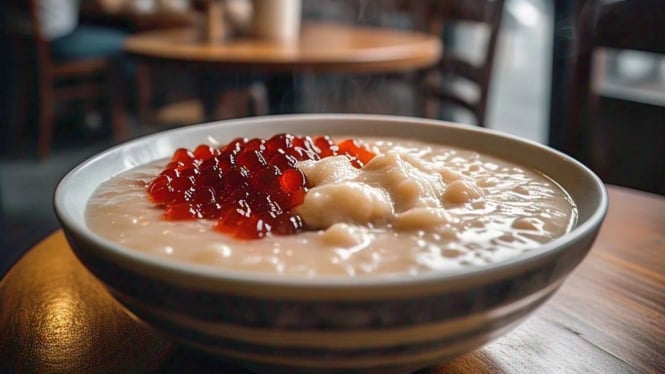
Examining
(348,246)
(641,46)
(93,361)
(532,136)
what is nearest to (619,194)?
(641,46)

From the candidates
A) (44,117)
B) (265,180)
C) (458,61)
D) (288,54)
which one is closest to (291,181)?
(265,180)

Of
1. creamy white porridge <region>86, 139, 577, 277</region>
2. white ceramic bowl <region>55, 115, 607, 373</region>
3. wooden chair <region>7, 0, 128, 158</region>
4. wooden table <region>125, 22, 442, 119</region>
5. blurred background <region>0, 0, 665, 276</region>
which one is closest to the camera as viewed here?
white ceramic bowl <region>55, 115, 607, 373</region>

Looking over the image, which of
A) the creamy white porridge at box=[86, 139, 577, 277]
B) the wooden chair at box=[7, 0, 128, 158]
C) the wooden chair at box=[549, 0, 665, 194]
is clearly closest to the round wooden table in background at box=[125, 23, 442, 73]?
A: the wooden chair at box=[549, 0, 665, 194]

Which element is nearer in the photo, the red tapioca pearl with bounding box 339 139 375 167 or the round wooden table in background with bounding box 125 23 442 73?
the red tapioca pearl with bounding box 339 139 375 167

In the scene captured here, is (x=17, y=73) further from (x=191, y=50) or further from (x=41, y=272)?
(x=41, y=272)

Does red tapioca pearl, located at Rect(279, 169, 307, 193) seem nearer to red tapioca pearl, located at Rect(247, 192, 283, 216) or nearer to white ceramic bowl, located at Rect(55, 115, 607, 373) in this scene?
red tapioca pearl, located at Rect(247, 192, 283, 216)

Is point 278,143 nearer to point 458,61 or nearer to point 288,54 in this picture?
point 288,54
